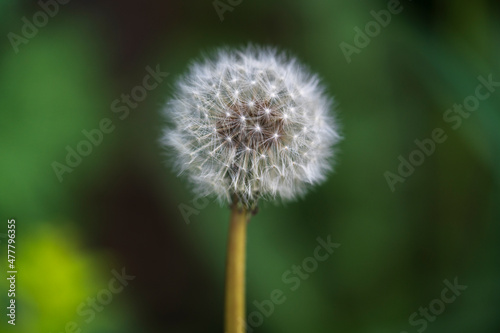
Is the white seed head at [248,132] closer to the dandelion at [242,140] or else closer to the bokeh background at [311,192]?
the dandelion at [242,140]

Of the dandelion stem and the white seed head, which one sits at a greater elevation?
the white seed head

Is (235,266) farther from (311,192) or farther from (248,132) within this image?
(311,192)

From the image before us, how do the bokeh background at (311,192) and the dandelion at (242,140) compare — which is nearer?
the dandelion at (242,140)

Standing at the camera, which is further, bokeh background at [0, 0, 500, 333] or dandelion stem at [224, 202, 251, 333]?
bokeh background at [0, 0, 500, 333]

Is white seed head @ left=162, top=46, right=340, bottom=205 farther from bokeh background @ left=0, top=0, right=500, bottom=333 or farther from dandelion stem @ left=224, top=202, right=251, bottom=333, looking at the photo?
bokeh background @ left=0, top=0, right=500, bottom=333

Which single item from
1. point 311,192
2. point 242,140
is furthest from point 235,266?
point 311,192

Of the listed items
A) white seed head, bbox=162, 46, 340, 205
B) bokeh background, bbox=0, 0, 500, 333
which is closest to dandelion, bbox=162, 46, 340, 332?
white seed head, bbox=162, 46, 340, 205

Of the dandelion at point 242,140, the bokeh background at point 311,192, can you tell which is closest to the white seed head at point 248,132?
the dandelion at point 242,140
